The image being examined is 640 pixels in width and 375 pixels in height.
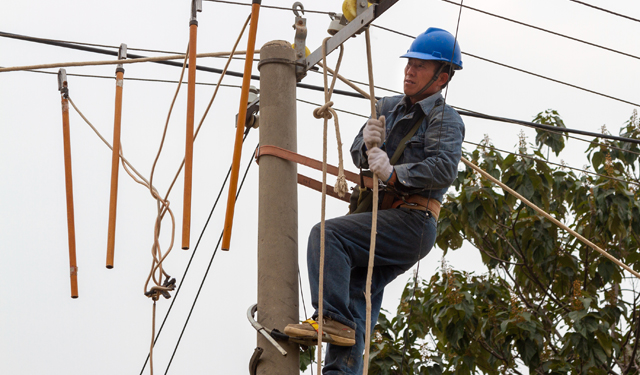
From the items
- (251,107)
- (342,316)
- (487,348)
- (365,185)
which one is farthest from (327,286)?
(487,348)

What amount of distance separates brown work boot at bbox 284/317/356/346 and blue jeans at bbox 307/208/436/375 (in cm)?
3

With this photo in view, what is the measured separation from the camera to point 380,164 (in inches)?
115

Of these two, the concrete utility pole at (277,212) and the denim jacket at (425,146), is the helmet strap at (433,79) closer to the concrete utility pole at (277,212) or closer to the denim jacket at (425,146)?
the denim jacket at (425,146)

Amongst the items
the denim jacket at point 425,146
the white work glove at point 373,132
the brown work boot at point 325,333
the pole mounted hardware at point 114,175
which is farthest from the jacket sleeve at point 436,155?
the pole mounted hardware at point 114,175

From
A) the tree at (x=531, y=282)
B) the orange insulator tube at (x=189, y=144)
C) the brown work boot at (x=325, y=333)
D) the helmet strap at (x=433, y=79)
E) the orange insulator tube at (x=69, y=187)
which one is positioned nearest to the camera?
the orange insulator tube at (x=189, y=144)

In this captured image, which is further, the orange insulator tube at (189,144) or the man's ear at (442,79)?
the man's ear at (442,79)

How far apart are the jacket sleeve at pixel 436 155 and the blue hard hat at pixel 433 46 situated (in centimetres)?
33

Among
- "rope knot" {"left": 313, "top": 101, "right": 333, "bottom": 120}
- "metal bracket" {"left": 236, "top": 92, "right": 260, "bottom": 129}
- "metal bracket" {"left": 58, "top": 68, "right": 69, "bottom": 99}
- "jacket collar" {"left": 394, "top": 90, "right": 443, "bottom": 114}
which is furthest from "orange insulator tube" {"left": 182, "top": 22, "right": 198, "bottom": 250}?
"metal bracket" {"left": 58, "top": 68, "right": 69, "bottom": 99}

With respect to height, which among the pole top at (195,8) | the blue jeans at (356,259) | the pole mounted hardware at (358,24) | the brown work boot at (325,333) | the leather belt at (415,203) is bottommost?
the brown work boot at (325,333)

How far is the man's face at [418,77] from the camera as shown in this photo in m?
3.45

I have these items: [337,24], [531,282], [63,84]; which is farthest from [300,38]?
[531,282]

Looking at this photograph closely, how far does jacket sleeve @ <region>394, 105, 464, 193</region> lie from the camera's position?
3.04 m

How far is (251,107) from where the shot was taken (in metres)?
3.90

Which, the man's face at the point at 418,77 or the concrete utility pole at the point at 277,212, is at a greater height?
the man's face at the point at 418,77
